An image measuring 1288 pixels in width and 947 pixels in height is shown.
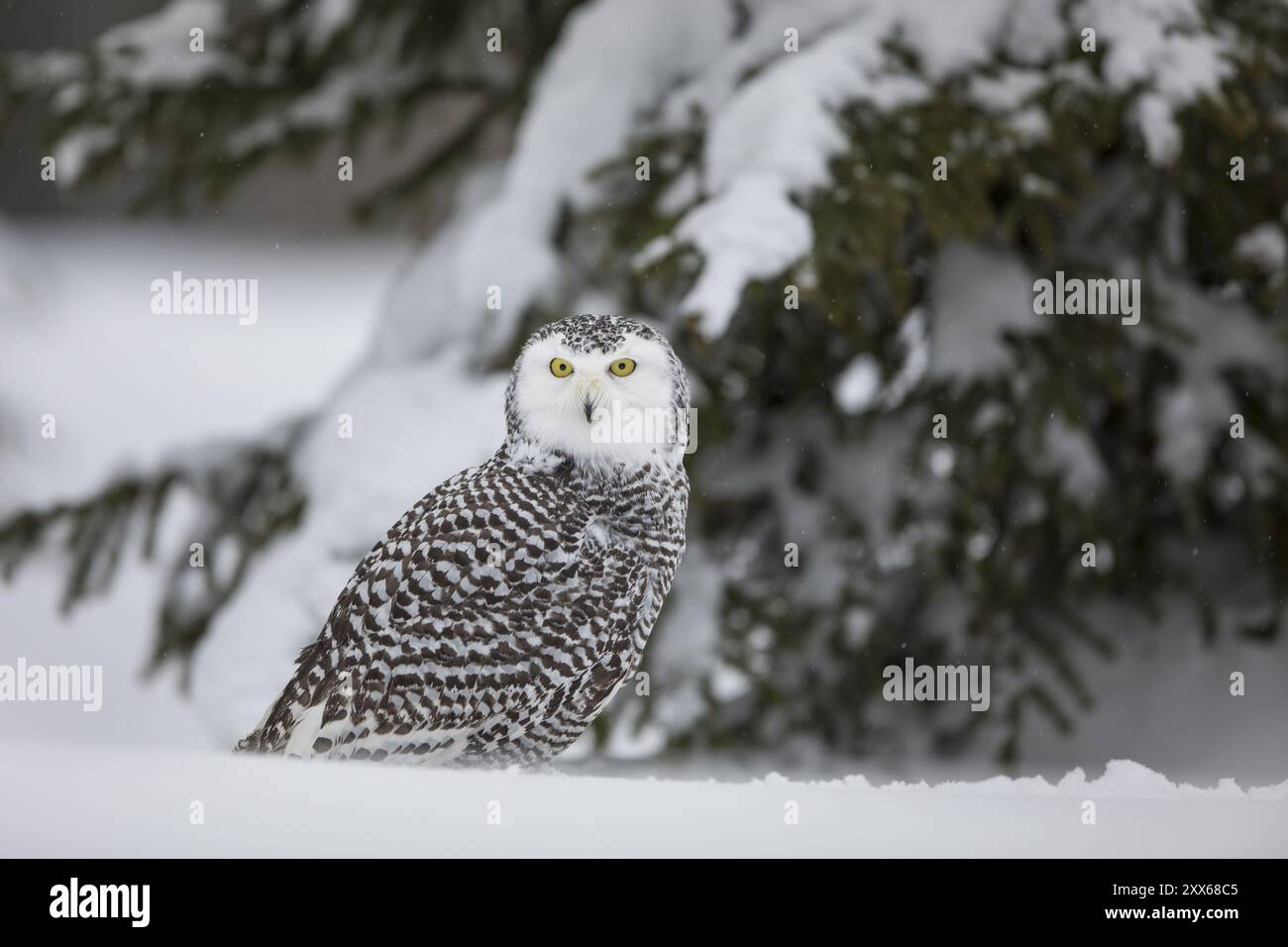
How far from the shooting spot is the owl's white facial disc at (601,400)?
3.36ft

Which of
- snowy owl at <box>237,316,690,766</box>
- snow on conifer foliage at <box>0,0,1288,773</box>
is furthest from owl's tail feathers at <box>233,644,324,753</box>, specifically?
snow on conifer foliage at <box>0,0,1288,773</box>

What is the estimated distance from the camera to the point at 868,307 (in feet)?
8.82

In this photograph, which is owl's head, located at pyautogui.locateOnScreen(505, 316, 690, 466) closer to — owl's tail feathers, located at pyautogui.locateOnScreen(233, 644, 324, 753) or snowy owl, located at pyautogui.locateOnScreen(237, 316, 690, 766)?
snowy owl, located at pyautogui.locateOnScreen(237, 316, 690, 766)

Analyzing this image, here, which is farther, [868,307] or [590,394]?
[868,307]

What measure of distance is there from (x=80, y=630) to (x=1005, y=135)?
3.31 meters

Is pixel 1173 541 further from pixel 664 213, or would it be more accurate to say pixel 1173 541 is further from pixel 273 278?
pixel 273 278

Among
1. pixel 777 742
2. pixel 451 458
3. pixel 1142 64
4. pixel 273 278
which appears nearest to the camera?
pixel 451 458

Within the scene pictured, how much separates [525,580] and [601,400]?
178mm

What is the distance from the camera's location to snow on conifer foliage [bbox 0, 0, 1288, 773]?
6.88ft

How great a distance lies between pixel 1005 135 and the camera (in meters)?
2.29

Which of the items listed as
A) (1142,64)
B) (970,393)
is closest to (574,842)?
(970,393)

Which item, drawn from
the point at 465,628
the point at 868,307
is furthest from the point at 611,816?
the point at 868,307

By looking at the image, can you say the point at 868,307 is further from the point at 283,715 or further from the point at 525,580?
the point at 283,715

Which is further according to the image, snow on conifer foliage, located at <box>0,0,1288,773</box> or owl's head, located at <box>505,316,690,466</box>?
snow on conifer foliage, located at <box>0,0,1288,773</box>
